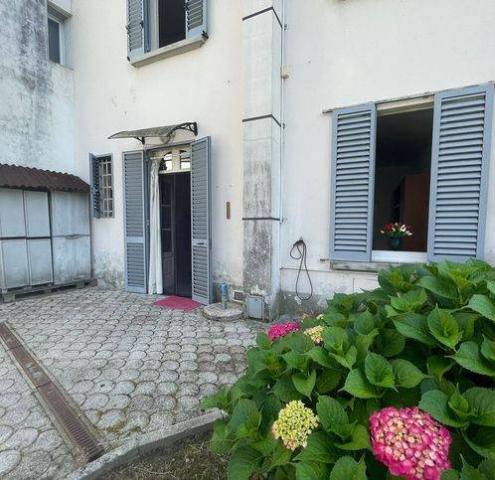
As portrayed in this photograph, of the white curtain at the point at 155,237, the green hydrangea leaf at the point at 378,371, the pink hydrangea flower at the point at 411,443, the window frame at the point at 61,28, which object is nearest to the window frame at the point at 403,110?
the green hydrangea leaf at the point at 378,371

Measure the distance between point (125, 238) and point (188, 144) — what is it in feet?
7.10

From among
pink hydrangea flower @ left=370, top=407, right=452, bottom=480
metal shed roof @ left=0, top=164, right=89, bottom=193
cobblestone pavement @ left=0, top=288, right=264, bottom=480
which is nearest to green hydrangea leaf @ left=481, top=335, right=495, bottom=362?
pink hydrangea flower @ left=370, top=407, right=452, bottom=480

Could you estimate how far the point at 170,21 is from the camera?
18.1ft

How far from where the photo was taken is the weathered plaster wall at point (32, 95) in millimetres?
5312

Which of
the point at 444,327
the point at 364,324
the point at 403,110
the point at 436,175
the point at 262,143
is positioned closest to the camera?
the point at 444,327

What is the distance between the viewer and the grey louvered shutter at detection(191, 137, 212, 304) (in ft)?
15.1

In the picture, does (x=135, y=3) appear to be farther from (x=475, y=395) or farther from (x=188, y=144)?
(x=475, y=395)

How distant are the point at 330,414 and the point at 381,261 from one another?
3.32m

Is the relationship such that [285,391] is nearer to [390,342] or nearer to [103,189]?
[390,342]

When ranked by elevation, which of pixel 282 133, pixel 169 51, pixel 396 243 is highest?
pixel 169 51

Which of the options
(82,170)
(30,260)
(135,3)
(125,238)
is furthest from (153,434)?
(135,3)

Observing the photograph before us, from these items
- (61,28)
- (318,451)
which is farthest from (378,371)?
(61,28)

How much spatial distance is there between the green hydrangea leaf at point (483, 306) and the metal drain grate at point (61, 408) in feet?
7.12

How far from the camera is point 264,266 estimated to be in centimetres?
414
